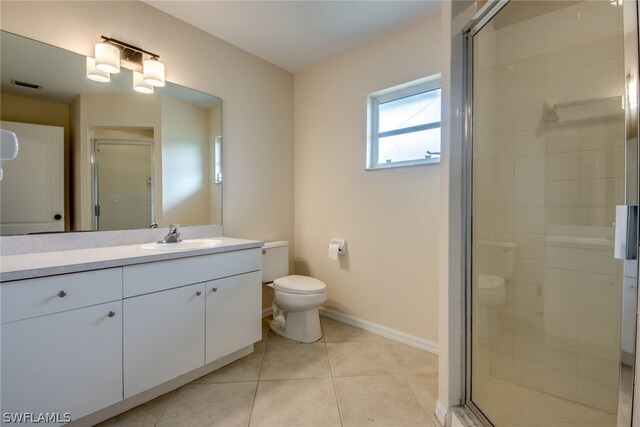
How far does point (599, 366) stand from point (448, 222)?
3.13ft

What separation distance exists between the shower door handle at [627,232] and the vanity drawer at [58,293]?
1801 mm

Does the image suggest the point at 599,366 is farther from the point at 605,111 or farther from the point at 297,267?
the point at 297,267

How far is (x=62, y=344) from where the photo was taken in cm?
109

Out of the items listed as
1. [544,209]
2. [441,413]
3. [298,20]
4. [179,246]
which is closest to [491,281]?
[544,209]

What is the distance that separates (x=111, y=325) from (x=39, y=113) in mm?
1208

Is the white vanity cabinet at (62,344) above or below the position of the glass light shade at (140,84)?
below

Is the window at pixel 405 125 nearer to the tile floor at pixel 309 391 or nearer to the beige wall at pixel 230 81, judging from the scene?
the beige wall at pixel 230 81

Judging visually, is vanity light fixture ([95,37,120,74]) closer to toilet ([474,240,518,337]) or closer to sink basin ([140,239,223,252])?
sink basin ([140,239,223,252])

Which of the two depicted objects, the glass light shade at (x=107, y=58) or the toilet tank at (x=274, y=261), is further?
the toilet tank at (x=274, y=261)

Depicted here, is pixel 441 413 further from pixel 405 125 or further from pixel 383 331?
pixel 405 125

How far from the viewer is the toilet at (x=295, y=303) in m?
2.04

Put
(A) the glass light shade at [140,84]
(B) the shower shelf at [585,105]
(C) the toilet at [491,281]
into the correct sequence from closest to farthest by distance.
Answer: (B) the shower shelf at [585,105], (C) the toilet at [491,281], (A) the glass light shade at [140,84]

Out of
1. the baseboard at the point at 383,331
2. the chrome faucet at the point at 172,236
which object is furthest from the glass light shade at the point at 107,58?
the baseboard at the point at 383,331

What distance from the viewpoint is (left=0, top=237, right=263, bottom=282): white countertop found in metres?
1.02
